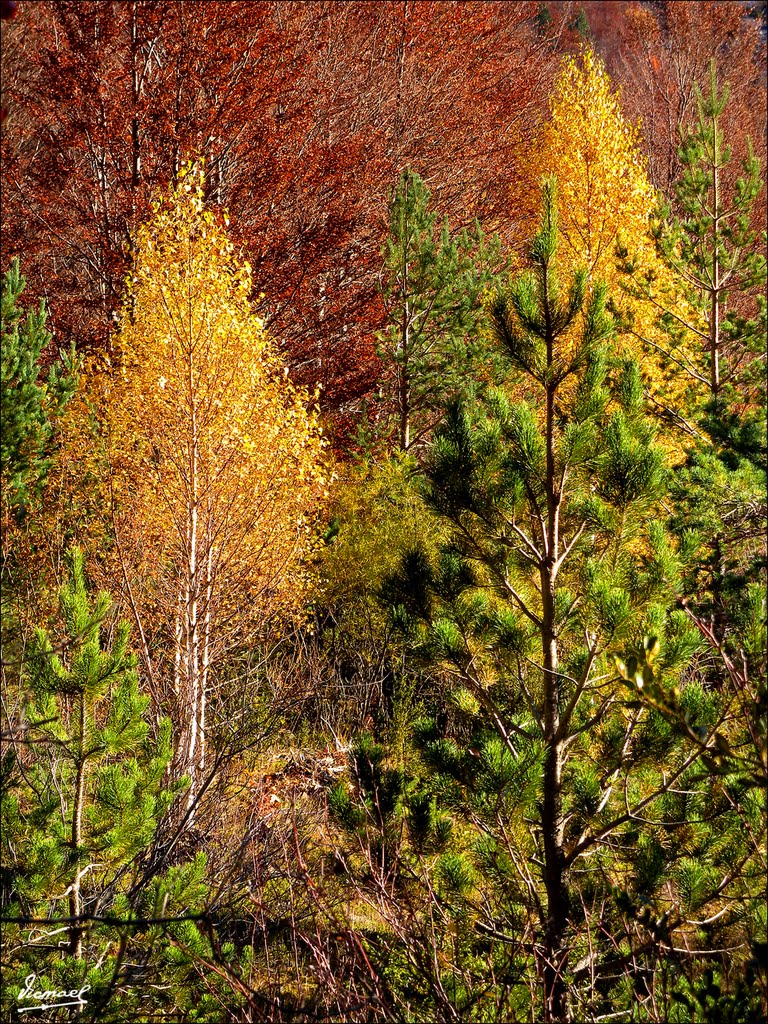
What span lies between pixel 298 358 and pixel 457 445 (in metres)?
13.7

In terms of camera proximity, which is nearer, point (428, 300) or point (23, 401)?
point (23, 401)

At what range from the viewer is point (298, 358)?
1786 cm

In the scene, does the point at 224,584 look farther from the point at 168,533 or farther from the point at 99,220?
the point at 99,220

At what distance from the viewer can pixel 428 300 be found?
13766 mm

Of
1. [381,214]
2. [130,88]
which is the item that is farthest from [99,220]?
[381,214]

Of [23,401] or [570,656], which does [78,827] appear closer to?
[570,656]

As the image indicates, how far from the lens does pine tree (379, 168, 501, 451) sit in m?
13.4

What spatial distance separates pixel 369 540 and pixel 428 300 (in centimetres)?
357

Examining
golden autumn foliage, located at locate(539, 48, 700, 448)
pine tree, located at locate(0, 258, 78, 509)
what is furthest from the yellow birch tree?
golden autumn foliage, located at locate(539, 48, 700, 448)

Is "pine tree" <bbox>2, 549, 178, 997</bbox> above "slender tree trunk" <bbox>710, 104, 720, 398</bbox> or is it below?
below

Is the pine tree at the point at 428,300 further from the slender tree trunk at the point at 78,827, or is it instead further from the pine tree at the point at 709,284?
the slender tree trunk at the point at 78,827

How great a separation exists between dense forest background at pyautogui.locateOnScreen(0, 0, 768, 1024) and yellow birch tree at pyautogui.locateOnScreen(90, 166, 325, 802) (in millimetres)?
72
